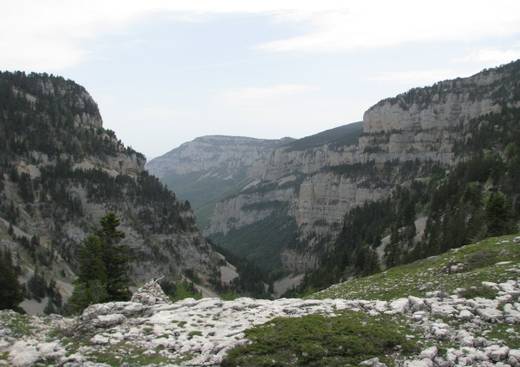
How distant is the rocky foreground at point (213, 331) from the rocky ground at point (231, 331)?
0.03 m

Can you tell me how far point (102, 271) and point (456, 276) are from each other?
3429cm

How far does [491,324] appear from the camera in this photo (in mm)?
17328

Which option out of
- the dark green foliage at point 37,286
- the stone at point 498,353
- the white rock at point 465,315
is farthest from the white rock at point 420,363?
the dark green foliage at point 37,286

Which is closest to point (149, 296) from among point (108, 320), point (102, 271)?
point (108, 320)

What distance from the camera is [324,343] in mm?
16609

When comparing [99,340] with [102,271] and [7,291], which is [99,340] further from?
[7,291]

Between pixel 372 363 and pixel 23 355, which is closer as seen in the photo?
pixel 372 363

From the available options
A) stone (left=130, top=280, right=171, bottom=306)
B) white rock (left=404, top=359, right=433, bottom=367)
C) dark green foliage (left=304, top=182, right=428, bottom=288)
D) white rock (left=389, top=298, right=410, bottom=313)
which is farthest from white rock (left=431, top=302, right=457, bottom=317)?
dark green foliage (left=304, top=182, right=428, bottom=288)

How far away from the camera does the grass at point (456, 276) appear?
71.8 feet

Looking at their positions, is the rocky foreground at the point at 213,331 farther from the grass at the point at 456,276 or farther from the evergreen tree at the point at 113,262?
the evergreen tree at the point at 113,262


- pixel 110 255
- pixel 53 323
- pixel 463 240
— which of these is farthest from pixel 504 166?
pixel 53 323

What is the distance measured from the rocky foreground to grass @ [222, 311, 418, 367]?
0.45 meters

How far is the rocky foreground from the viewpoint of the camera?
16.0 meters

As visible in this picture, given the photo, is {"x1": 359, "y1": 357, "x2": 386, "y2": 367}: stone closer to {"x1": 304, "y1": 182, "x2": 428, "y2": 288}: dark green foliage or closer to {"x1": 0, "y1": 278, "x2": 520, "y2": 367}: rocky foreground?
{"x1": 0, "y1": 278, "x2": 520, "y2": 367}: rocky foreground
